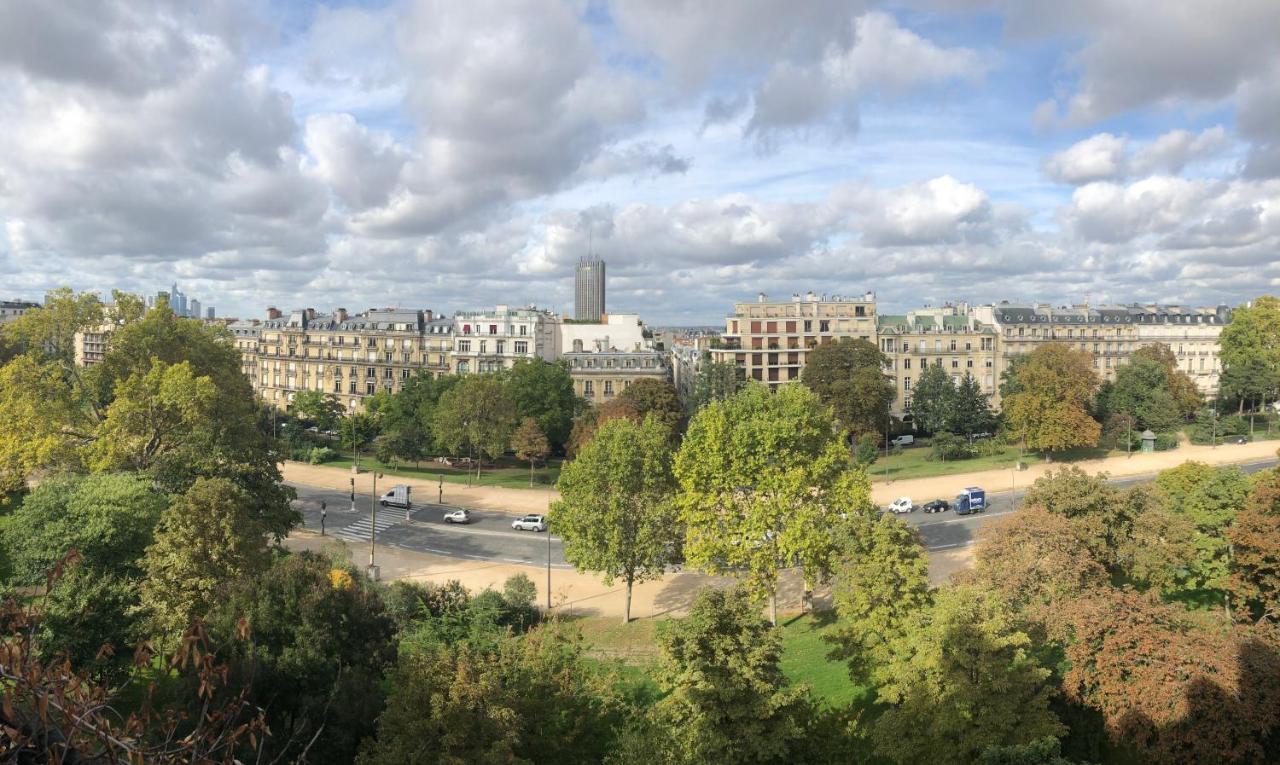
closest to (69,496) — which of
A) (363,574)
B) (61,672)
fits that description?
(363,574)

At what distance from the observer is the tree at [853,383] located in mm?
68312

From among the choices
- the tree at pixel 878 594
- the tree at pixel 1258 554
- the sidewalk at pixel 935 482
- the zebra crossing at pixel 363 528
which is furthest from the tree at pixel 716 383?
the tree at pixel 1258 554

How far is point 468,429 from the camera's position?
210 ft

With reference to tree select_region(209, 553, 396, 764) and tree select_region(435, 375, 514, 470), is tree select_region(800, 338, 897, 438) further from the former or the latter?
tree select_region(209, 553, 396, 764)

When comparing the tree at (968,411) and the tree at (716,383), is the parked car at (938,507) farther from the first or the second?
the tree at (968,411)

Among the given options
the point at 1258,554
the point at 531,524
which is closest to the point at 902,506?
the point at 531,524

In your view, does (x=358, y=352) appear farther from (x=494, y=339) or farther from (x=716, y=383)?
(x=716, y=383)

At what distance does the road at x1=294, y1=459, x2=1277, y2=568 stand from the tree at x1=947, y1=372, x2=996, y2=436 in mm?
19351

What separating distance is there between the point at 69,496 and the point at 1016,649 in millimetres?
32265

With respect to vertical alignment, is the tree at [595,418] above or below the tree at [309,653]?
above

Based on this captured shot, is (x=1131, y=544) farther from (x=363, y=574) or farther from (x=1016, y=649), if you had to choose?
(x=363, y=574)

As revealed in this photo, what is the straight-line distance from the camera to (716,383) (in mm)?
74812

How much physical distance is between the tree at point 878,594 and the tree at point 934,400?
2094 inches

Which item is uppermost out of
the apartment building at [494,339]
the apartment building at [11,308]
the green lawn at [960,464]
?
the apartment building at [11,308]
